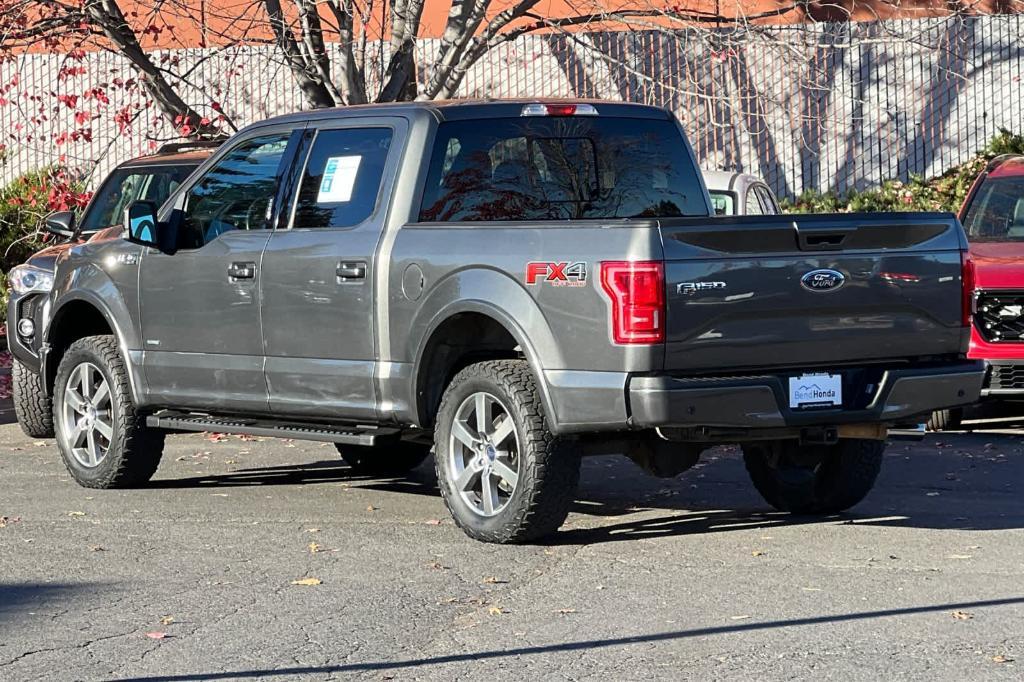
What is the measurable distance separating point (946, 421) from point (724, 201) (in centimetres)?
243

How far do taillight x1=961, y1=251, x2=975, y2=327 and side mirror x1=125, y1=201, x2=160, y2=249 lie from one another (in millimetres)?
4248

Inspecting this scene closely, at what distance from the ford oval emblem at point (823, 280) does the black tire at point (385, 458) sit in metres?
3.68

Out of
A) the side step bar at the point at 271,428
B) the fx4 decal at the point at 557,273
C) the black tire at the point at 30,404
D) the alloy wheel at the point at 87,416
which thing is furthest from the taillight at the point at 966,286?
the black tire at the point at 30,404

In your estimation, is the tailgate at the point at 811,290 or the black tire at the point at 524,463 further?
the black tire at the point at 524,463

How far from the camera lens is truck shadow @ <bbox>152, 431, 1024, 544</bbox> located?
8.85 meters

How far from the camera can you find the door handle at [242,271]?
9297 millimetres

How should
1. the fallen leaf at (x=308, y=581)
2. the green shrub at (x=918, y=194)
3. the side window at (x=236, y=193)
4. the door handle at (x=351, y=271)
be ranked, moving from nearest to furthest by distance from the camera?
the fallen leaf at (x=308, y=581), the door handle at (x=351, y=271), the side window at (x=236, y=193), the green shrub at (x=918, y=194)

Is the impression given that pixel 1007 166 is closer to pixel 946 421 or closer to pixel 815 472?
pixel 946 421

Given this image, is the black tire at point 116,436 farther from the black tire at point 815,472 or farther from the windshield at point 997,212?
the windshield at point 997,212

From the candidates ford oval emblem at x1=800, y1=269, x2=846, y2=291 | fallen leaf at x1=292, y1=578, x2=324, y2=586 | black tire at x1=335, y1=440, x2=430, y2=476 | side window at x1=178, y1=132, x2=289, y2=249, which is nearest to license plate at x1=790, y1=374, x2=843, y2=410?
ford oval emblem at x1=800, y1=269, x2=846, y2=291

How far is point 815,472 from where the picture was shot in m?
9.08

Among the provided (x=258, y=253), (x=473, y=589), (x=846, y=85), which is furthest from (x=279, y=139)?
(x=846, y=85)

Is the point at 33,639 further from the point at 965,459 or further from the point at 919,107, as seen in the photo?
the point at 919,107

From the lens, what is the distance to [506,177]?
29.0 feet
